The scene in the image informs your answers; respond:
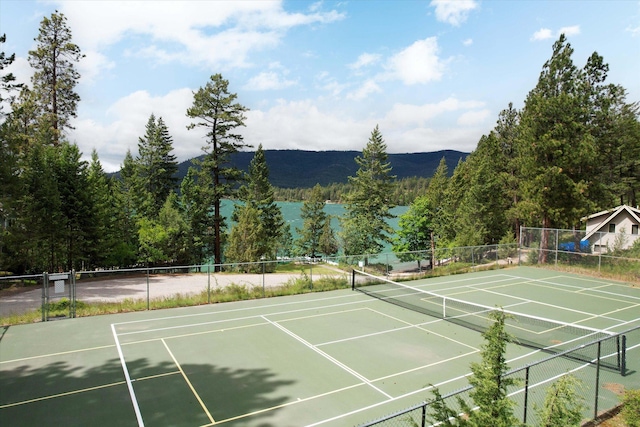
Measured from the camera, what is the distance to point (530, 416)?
870 cm

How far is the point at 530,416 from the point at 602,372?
419 centimetres

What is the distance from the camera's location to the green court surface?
29.5 feet

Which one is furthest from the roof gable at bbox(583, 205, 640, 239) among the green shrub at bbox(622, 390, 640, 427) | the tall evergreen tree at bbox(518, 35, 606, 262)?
the green shrub at bbox(622, 390, 640, 427)

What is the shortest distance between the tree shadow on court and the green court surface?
3 centimetres

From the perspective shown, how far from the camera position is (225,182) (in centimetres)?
3788

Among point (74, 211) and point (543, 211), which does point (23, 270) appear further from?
point (543, 211)

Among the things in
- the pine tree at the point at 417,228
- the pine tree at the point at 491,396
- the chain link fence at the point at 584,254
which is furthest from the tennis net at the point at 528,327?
the pine tree at the point at 417,228

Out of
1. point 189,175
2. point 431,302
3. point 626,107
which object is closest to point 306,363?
point 431,302

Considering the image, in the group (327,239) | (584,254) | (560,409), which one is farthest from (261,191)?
(560,409)

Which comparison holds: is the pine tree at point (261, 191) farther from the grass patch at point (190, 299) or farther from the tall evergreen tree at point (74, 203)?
the grass patch at point (190, 299)

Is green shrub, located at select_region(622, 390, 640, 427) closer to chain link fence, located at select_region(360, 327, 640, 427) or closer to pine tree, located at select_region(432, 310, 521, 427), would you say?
chain link fence, located at select_region(360, 327, 640, 427)

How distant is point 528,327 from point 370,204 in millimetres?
32650

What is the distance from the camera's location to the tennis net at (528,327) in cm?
1193

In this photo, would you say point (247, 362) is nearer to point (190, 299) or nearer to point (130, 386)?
point (130, 386)
